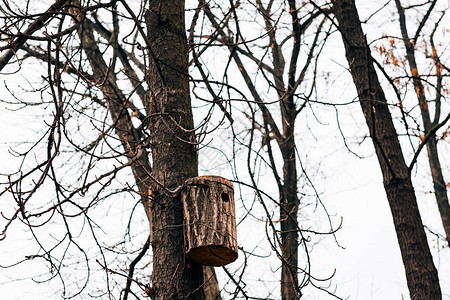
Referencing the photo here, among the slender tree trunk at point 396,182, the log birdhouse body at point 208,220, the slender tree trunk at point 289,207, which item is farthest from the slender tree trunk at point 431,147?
the log birdhouse body at point 208,220

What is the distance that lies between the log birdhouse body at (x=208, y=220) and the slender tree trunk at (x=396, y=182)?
150 cm

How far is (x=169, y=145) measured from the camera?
3041 millimetres

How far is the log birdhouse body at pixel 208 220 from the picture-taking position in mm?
2762

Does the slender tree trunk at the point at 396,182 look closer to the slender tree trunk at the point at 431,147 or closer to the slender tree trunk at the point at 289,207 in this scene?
the slender tree trunk at the point at 289,207

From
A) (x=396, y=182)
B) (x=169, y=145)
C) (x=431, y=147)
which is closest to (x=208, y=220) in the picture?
(x=169, y=145)

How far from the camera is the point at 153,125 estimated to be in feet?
10.4

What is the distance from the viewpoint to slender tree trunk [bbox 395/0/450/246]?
26.1 ft

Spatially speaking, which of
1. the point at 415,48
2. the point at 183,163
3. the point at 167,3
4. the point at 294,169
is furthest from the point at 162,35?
the point at 415,48

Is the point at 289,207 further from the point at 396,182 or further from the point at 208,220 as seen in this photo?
the point at 208,220

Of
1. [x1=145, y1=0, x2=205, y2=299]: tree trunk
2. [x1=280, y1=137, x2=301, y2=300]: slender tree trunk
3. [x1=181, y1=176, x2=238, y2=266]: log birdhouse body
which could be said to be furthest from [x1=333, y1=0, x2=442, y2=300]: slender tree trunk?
[x1=280, y1=137, x2=301, y2=300]: slender tree trunk

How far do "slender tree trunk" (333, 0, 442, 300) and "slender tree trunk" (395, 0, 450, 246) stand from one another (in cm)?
312

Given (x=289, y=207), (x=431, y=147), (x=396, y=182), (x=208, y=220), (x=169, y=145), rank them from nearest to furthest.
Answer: (x=208, y=220) < (x=169, y=145) < (x=396, y=182) < (x=289, y=207) < (x=431, y=147)

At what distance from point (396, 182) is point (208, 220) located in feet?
6.88

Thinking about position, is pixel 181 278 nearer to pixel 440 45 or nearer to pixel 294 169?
pixel 294 169
